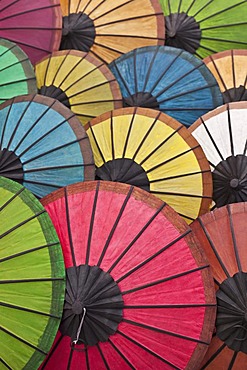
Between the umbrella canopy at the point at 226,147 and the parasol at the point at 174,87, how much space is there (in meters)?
0.48

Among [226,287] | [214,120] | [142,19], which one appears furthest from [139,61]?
[226,287]

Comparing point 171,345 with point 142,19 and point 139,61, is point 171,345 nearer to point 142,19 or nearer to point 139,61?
point 139,61

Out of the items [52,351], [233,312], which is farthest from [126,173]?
[52,351]

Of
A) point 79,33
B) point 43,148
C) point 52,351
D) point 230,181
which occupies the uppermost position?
point 79,33

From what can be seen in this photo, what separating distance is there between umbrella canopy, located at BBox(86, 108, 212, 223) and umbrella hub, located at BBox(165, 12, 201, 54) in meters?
2.17

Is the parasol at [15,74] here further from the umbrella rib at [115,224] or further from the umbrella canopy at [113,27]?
the umbrella rib at [115,224]

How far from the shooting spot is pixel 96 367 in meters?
4.50

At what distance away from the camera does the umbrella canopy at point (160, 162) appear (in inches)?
222

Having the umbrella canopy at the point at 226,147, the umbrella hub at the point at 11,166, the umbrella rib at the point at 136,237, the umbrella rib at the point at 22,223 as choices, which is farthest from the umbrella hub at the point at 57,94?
the umbrella rib at the point at 136,237

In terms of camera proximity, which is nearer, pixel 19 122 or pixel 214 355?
pixel 214 355

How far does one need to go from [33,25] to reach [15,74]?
1.09 metres

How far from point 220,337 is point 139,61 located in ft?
12.0

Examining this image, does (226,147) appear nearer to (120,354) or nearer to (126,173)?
(126,173)

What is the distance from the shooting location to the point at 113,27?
24.0 ft
